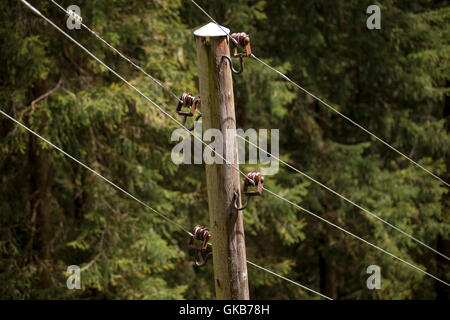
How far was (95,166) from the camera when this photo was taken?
8594 mm

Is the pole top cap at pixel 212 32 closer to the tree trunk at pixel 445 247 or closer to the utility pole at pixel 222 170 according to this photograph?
the utility pole at pixel 222 170

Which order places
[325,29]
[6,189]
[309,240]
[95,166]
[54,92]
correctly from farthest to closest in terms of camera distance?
[309,240]
[325,29]
[6,189]
[95,166]
[54,92]

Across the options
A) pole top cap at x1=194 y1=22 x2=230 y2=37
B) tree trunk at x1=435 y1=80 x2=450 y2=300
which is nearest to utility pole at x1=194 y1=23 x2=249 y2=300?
pole top cap at x1=194 y1=22 x2=230 y2=37

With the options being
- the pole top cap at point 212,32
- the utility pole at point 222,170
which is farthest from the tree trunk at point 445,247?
the pole top cap at point 212,32

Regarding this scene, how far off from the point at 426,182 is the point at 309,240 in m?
2.62

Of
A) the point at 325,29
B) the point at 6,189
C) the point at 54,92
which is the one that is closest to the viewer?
the point at 54,92

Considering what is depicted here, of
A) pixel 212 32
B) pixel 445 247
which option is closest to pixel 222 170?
pixel 212 32

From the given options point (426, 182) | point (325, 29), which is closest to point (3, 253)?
point (325, 29)

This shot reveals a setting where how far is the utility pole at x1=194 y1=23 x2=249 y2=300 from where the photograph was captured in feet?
14.1

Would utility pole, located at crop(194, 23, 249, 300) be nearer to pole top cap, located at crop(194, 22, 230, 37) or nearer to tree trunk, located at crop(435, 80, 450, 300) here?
pole top cap, located at crop(194, 22, 230, 37)

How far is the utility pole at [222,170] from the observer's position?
4293 millimetres
